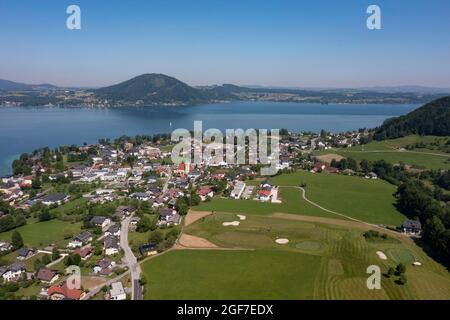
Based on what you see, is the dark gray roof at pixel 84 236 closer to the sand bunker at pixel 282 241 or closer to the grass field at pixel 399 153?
the sand bunker at pixel 282 241

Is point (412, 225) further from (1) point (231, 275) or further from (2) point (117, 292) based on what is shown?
(2) point (117, 292)

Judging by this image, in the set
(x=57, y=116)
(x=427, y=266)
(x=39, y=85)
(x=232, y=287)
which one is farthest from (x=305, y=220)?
(x=39, y=85)

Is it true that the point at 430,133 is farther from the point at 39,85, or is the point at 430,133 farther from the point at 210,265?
the point at 39,85

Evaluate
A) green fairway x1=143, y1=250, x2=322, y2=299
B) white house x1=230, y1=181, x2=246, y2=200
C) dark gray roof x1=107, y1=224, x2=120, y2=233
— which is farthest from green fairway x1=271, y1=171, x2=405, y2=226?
dark gray roof x1=107, y1=224, x2=120, y2=233

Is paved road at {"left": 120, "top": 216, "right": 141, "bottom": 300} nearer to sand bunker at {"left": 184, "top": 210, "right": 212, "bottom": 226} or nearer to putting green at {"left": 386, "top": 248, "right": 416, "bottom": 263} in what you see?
sand bunker at {"left": 184, "top": 210, "right": 212, "bottom": 226}

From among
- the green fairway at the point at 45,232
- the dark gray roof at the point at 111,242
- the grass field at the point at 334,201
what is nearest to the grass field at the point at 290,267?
the dark gray roof at the point at 111,242
